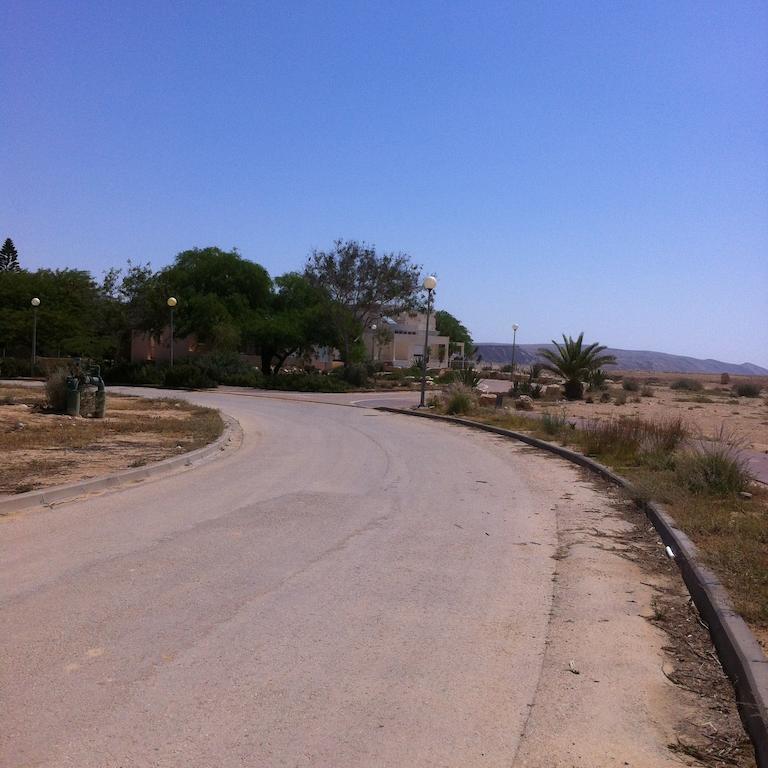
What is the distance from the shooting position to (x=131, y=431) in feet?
62.5

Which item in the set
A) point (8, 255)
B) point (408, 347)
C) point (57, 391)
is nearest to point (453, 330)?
point (408, 347)

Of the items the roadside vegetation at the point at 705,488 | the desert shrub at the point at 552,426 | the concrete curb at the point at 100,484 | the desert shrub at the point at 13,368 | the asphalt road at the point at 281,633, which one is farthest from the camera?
the desert shrub at the point at 13,368

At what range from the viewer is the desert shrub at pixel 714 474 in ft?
35.9

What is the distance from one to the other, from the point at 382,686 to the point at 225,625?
1428 millimetres

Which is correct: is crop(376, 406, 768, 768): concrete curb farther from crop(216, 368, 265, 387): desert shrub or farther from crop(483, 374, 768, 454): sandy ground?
crop(216, 368, 265, 387): desert shrub

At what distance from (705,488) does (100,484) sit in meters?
8.08

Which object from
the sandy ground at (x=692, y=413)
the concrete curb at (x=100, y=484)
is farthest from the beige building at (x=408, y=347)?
the concrete curb at (x=100, y=484)

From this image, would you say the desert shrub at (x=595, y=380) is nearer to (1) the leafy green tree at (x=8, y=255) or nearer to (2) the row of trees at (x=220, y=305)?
(2) the row of trees at (x=220, y=305)

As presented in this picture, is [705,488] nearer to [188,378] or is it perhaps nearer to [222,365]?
[188,378]

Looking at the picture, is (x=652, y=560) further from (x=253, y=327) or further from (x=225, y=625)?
(x=253, y=327)

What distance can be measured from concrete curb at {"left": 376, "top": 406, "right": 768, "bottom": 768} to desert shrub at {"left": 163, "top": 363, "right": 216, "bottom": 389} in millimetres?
36112

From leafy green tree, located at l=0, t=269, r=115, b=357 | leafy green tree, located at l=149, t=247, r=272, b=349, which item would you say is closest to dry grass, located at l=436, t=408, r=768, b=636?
leafy green tree, located at l=149, t=247, r=272, b=349

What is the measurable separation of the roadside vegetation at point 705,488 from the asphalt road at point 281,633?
38.3 inches

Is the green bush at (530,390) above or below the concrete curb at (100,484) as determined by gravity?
above
